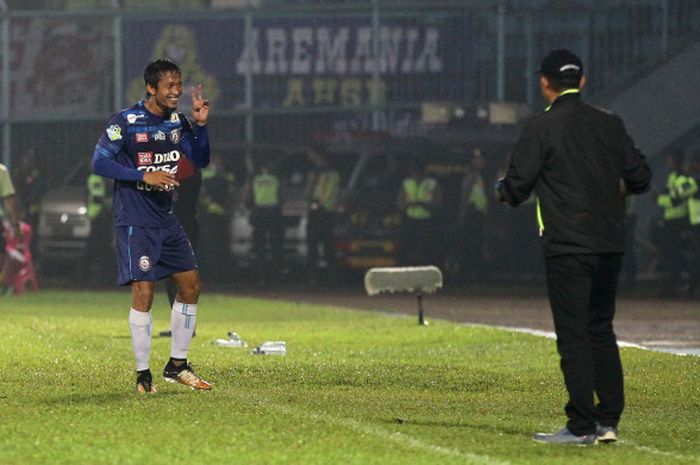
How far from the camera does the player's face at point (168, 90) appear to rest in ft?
41.8

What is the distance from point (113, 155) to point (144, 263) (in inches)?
26.6

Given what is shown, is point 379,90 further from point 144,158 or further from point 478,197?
point 144,158

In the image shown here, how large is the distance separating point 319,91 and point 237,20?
1.92 m

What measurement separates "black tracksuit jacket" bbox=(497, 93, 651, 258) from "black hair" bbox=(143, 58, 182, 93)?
3.17 m

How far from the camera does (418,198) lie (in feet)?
103

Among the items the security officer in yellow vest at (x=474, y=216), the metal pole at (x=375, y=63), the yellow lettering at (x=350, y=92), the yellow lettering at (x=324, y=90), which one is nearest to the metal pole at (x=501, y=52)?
the metal pole at (x=375, y=63)

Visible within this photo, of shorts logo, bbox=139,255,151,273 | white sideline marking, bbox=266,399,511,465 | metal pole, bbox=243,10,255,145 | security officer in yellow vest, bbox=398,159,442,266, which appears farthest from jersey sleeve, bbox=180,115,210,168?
metal pole, bbox=243,10,255,145

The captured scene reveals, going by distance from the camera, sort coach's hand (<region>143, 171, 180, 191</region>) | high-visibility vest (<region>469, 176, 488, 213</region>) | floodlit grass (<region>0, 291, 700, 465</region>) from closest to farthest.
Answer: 1. floodlit grass (<region>0, 291, 700, 465</region>)
2. coach's hand (<region>143, 171, 180, 191</region>)
3. high-visibility vest (<region>469, 176, 488, 213</region>)

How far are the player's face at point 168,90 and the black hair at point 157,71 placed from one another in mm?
20

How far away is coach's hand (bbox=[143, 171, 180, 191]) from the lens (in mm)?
12539

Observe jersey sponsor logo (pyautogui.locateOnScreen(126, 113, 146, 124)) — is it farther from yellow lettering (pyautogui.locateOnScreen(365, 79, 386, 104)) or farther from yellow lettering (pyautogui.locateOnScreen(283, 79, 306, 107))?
yellow lettering (pyautogui.locateOnScreen(283, 79, 306, 107))

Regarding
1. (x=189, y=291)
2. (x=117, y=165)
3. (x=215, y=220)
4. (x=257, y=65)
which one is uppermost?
(x=257, y=65)

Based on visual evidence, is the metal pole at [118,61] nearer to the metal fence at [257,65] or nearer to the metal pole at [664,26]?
the metal fence at [257,65]

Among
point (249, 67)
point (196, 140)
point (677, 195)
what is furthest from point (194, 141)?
point (249, 67)
